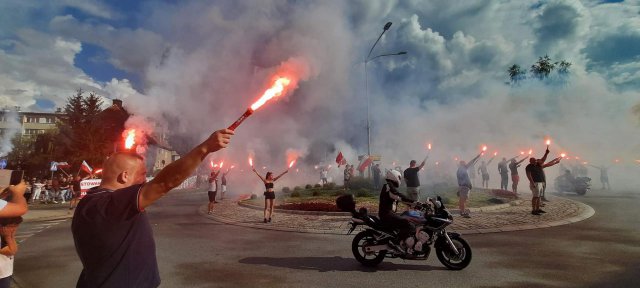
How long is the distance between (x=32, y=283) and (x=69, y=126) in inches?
1431

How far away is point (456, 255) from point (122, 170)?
5942 mm

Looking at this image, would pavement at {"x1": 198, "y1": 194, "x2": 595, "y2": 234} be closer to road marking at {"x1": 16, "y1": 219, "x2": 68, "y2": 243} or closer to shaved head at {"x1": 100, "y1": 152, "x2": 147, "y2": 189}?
road marking at {"x1": 16, "y1": 219, "x2": 68, "y2": 243}

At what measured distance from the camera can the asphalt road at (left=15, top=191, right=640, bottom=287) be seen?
18.8ft

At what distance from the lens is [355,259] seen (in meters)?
7.15

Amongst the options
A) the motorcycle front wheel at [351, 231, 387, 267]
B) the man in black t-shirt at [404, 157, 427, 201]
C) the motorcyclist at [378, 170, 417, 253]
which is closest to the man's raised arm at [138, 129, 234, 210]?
the motorcyclist at [378, 170, 417, 253]

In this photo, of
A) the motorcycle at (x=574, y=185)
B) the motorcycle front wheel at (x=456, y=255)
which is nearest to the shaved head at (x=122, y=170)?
the motorcycle front wheel at (x=456, y=255)

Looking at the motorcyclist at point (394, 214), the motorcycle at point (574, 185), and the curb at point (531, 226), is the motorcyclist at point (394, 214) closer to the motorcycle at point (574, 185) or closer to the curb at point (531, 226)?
the curb at point (531, 226)

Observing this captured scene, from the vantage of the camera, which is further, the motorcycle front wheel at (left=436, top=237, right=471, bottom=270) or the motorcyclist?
the motorcyclist

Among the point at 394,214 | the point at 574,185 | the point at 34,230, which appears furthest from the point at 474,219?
the point at 34,230

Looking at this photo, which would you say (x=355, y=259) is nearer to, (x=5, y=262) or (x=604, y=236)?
(x=5, y=262)

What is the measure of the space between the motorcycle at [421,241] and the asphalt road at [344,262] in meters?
0.22

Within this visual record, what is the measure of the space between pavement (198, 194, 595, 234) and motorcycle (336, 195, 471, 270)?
3.18m

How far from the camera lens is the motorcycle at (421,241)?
6402 mm

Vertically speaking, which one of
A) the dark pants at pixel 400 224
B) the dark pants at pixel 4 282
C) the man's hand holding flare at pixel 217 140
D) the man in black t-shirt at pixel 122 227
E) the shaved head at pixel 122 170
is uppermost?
the man's hand holding flare at pixel 217 140
